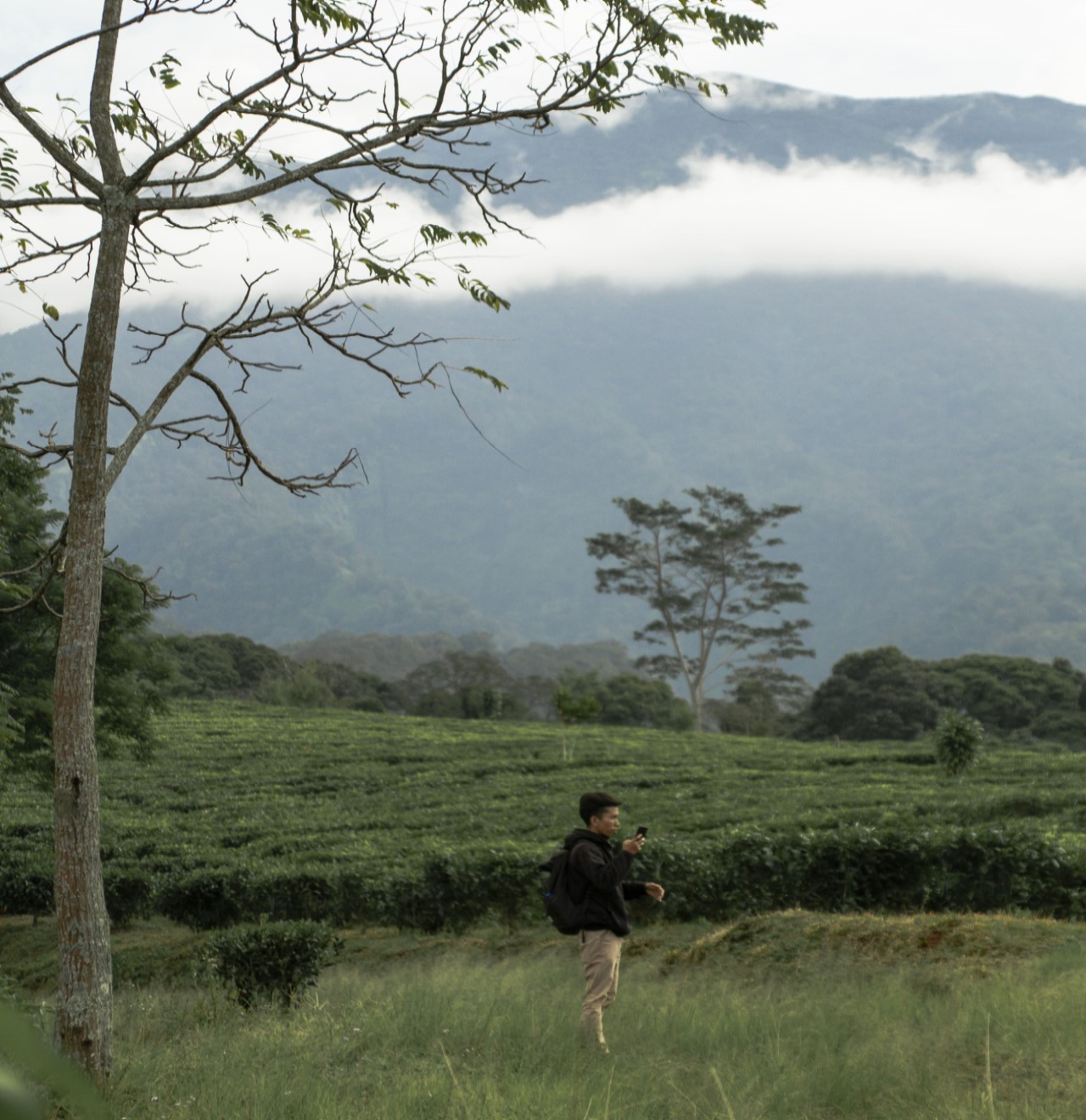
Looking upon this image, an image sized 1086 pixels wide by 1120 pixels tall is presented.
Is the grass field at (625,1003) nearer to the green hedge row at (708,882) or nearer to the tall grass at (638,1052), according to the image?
the tall grass at (638,1052)

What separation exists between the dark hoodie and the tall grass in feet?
2.24

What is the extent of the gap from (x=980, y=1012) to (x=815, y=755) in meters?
27.9

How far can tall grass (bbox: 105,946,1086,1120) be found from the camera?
4.91 meters

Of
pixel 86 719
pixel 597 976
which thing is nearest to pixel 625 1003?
pixel 597 976

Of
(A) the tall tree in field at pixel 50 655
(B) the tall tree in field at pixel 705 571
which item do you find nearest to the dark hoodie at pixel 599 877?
(A) the tall tree in field at pixel 50 655

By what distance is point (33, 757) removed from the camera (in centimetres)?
1642

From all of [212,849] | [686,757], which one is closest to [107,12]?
[212,849]

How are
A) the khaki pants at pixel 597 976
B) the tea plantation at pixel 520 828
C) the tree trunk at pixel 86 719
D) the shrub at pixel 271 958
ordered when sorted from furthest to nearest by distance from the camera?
the tea plantation at pixel 520 828 → the shrub at pixel 271 958 → the khaki pants at pixel 597 976 → the tree trunk at pixel 86 719

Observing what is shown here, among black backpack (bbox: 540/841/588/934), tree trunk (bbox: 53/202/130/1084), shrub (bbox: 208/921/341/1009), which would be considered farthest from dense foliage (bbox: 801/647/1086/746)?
tree trunk (bbox: 53/202/130/1084)

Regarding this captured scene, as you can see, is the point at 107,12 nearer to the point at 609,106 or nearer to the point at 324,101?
the point at 324,101

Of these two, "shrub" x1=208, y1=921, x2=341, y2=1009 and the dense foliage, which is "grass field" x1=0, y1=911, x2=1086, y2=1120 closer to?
"shrub" x1=208, y1=921, x2=341, y2=1009

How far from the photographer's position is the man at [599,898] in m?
6.77

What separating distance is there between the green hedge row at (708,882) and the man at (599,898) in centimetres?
747

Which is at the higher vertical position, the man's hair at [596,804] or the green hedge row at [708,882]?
the man's hair at [596,804]
